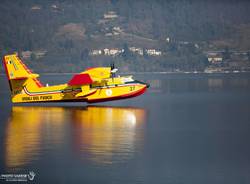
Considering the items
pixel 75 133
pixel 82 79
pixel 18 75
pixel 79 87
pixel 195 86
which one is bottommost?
pixel 195 86

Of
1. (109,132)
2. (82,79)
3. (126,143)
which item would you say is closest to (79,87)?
(82,79)

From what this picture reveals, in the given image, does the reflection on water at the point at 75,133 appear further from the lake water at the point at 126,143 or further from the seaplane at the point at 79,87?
the seaplane at the point at 79,87

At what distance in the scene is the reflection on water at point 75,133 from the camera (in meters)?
52.8

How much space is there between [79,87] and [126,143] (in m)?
24.0

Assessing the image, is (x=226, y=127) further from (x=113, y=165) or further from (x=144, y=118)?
(x=113, y=165)

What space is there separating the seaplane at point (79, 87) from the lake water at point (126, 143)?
4.33 ft

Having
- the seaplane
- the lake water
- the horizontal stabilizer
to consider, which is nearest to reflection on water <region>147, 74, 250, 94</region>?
the lake water

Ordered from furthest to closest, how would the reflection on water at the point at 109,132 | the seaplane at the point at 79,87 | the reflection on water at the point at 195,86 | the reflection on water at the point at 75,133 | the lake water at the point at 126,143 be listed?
the reflection on water at the point at 195,86
the seaplane at the point at 79,87
the reflection on water at the point at 109,132
the reflection on water at the point at 75,133
the lake water at the point at 126,143

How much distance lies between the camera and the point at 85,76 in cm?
7931

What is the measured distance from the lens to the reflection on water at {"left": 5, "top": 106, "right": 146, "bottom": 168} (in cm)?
5284

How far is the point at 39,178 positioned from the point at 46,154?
6.81 metres

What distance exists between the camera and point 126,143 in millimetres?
57156

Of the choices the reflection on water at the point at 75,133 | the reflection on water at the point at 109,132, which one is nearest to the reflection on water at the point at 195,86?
the reflection on water at the point at 75,133

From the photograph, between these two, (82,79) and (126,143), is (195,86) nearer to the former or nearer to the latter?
(82,79)
